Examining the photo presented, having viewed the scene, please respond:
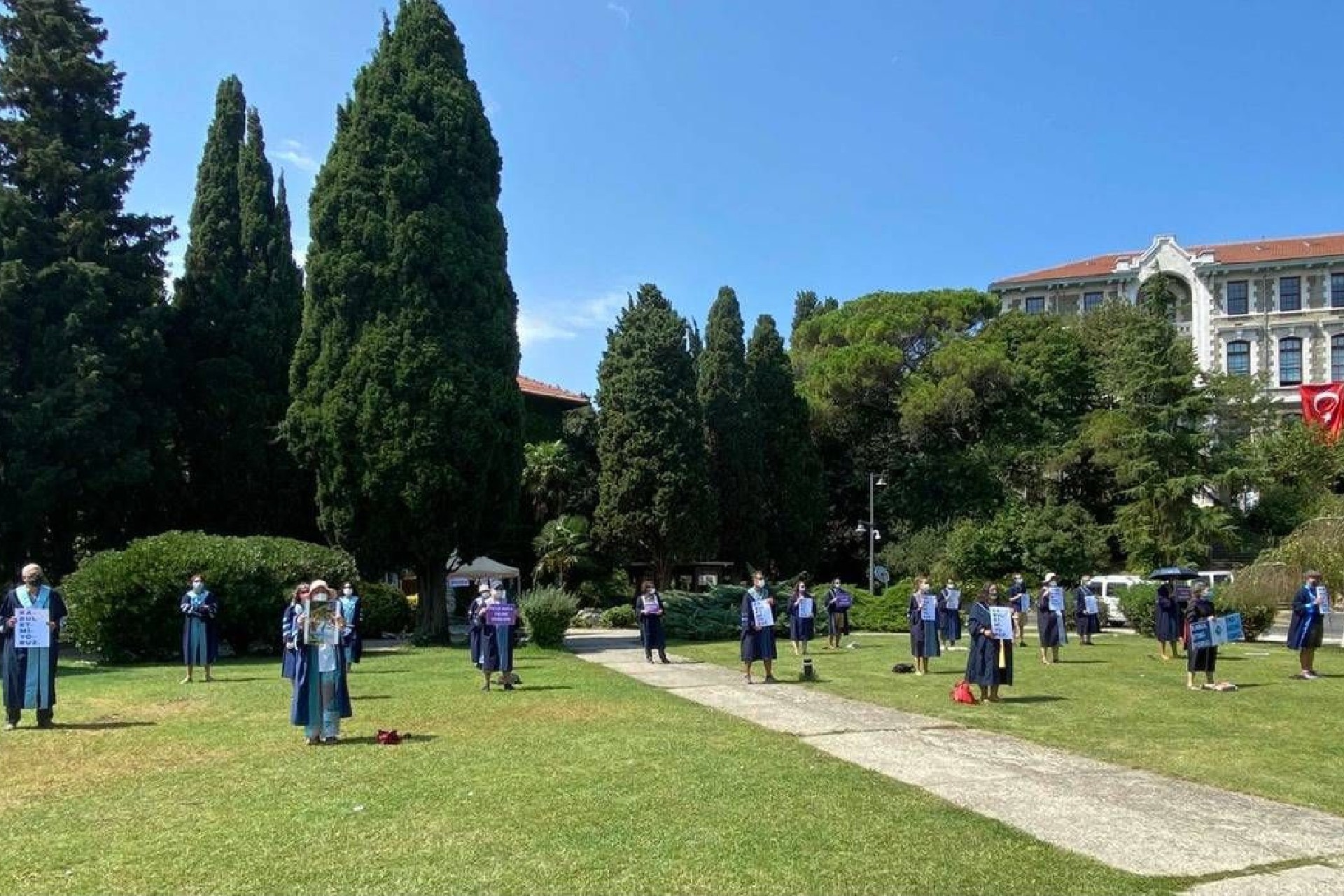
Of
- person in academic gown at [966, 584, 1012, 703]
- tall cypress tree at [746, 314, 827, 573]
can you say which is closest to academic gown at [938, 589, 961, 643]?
person in academic gown at [966, 584, 1012, 703]

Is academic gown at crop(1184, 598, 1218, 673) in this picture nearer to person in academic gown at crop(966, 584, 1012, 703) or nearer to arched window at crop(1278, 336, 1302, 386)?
person in academic gown at crop(966, 584, 1012, 703)

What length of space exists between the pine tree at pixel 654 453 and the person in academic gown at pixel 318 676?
100.0ft

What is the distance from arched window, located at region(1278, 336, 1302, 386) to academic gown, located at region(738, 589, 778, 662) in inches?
2460

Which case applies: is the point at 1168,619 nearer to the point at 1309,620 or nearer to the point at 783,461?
the point at 1309,620

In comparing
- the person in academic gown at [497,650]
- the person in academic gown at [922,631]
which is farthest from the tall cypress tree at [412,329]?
the person in academic gown at [922,631]

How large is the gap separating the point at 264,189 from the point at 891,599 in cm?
2417

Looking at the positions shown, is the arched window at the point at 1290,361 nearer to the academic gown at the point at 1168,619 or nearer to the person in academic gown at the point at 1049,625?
the academic gown at the point at 1168,619

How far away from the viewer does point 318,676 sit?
11109 mm

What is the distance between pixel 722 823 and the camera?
7.27 meters

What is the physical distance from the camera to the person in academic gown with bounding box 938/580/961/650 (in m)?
24.8

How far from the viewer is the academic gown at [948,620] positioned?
24875mm

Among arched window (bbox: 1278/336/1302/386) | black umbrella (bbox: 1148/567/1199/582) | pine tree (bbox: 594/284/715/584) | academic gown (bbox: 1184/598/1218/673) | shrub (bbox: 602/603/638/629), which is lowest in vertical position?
shrub (bbox: 602/603/638/629)

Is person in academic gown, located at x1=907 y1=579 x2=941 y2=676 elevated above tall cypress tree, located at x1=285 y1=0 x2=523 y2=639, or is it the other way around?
tall cypress tree, located at x1=285 y1=0 x2=523 y2=639

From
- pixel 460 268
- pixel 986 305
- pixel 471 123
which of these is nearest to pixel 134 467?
pixel 460 268
